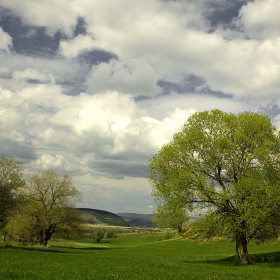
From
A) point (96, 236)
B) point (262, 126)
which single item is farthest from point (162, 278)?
point (96, 236)

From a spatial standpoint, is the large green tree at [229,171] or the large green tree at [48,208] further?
the large green tree at [48,208]

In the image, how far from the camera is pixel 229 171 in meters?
32.9

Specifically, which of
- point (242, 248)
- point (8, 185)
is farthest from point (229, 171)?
point (8, 185)

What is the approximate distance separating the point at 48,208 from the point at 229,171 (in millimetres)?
45769

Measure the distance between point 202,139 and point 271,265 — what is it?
615 inches

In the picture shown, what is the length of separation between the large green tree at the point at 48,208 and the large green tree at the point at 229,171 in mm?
36665

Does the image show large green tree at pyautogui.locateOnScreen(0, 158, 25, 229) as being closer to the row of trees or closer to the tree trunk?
the row of trees

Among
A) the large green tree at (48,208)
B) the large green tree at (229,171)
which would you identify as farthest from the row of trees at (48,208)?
the large green tree at (229,171)

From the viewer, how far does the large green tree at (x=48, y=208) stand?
65.0 metres

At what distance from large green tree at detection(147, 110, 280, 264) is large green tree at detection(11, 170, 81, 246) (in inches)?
1444

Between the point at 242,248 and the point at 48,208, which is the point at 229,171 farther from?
the point at 48,208

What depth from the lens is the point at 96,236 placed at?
5389 inches

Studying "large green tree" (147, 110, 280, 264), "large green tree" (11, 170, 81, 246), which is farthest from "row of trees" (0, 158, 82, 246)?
"large green tree" (147, 110, 280, 264)

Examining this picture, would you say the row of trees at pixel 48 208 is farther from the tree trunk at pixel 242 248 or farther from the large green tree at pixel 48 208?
the tree trunk at pixel 242 248
